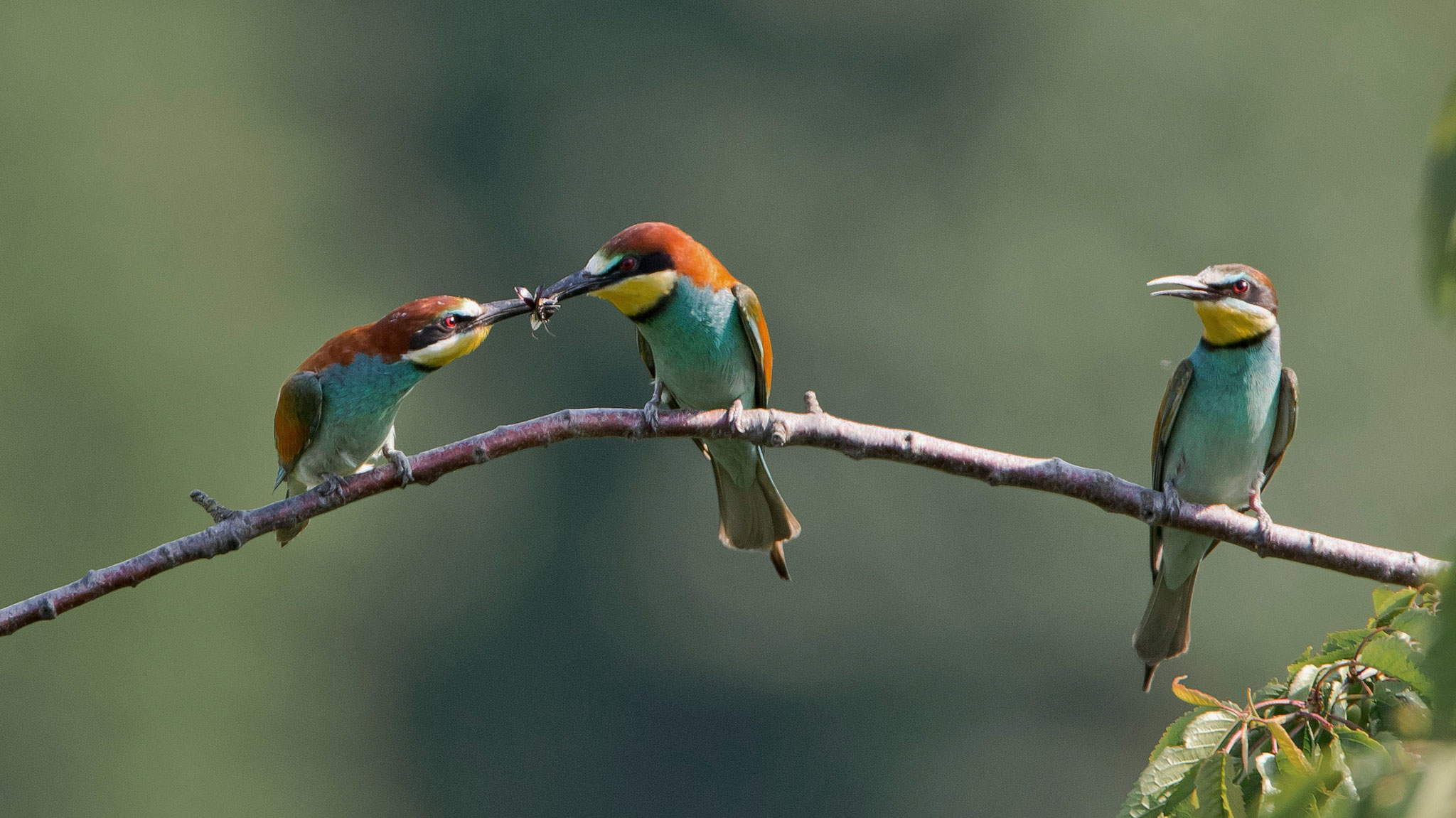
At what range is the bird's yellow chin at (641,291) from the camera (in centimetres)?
318

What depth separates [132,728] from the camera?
19.1 m

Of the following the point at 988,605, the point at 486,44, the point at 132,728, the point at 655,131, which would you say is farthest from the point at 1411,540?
the point at 486,44

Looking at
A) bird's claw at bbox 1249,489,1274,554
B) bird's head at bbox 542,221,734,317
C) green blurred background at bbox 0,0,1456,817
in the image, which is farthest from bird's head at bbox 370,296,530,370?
green blurred background at bbox 0,0,1456,817

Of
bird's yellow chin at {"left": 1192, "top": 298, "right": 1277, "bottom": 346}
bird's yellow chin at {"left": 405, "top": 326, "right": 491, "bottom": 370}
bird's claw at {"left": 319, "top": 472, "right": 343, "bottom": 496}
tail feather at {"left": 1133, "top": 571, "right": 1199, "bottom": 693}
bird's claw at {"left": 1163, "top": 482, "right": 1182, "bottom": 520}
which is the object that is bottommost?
tail feather at {"left": 1133, "top": 571, "right": 1199, "bottom": 693}

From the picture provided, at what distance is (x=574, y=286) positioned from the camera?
3090 mm

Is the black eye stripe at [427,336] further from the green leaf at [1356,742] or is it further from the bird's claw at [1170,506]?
the green leaf at [1356,742]

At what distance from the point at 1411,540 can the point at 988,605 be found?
729 centimetres

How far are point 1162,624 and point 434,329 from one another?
6.76ft

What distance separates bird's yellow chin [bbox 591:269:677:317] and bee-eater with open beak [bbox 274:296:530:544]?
0.86 feet

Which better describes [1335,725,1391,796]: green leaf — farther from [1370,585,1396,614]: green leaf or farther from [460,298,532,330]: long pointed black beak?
[460,298,532,330]: long pointed black beak

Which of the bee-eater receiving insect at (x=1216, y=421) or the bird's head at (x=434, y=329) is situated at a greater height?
the bird's head at (x=434, y=329)

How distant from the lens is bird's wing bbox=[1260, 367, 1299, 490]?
3.59 metres

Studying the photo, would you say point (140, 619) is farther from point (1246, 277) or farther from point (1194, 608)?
point (1246, 277)

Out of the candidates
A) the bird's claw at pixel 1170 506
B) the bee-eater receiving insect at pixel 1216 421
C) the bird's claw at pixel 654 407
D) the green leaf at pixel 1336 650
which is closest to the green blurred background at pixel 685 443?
the bird's claw at pixel 654 407
